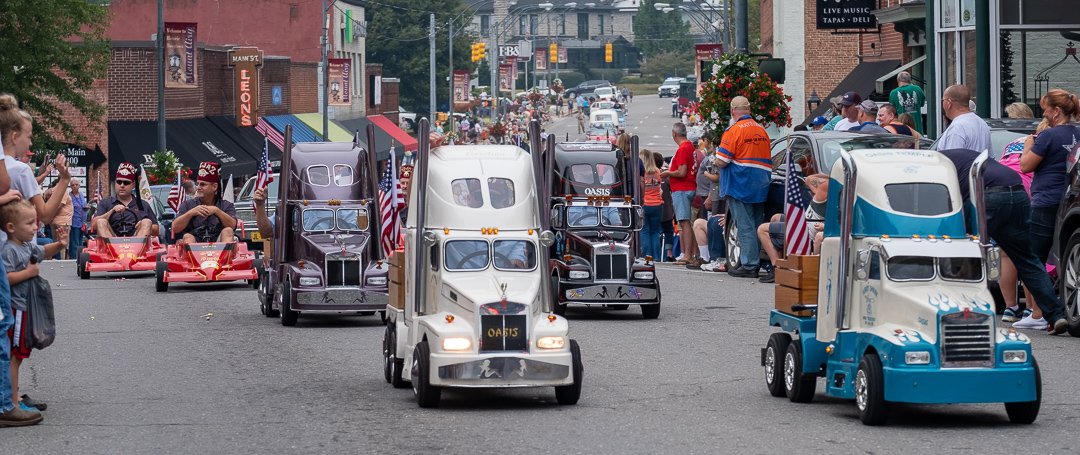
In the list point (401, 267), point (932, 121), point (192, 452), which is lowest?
point (192, 452)

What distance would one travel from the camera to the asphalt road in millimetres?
9328

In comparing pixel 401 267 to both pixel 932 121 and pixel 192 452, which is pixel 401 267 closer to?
pixel 192 452

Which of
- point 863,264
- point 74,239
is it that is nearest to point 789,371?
point 863,264

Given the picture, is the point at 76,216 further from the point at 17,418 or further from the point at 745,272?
the point at 17,418

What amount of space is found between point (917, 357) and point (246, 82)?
52.0 meters

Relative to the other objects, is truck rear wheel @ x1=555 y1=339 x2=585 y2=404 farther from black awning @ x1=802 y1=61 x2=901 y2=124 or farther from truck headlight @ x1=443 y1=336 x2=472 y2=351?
black awning @ x1=802 y1=61 x2=901 y2=124

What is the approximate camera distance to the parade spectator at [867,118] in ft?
64.3

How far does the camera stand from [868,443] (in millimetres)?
9070

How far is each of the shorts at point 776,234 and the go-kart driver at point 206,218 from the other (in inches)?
289

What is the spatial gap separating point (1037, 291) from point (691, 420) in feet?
17.4

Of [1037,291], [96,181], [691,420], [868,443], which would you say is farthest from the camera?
[96,181]

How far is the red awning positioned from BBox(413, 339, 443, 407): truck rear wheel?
227 feet

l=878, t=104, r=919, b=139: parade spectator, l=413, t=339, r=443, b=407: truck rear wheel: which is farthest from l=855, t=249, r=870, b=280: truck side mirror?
l=878, t=104, r=919, b=139: parade spectator

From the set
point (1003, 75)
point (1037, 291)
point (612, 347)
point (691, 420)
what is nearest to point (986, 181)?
point (1037, 291)
